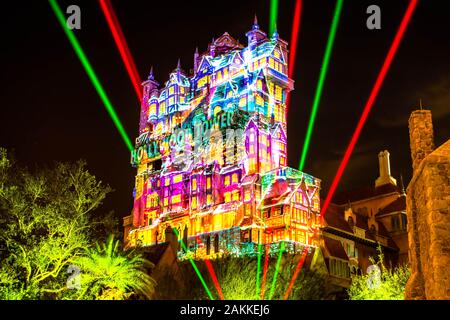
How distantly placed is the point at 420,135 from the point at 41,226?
18.4 m

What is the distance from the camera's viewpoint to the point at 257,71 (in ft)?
207

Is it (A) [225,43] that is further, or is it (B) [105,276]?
(A) [225,43]

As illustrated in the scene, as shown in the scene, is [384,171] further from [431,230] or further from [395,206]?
[431,230]

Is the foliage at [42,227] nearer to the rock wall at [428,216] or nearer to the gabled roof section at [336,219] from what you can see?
the rock wall at [428,216]

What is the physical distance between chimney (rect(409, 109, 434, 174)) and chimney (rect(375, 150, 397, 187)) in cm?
5523

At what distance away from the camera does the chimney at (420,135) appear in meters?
19.2

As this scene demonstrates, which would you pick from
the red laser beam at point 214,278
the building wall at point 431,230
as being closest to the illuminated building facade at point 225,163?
the red laser beam at point 214,278

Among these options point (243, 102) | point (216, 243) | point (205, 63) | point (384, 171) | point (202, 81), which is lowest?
point (216, 243)

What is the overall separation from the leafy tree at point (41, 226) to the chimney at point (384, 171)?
5158cm

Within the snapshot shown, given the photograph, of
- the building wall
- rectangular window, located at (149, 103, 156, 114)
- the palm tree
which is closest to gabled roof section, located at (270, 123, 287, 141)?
rectangular window, located at (149, 103, 156, 114)

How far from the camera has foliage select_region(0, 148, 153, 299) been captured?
26.0 metres

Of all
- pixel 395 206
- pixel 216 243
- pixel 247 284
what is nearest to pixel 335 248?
pixel 216 243

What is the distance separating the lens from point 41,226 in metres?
27.7
